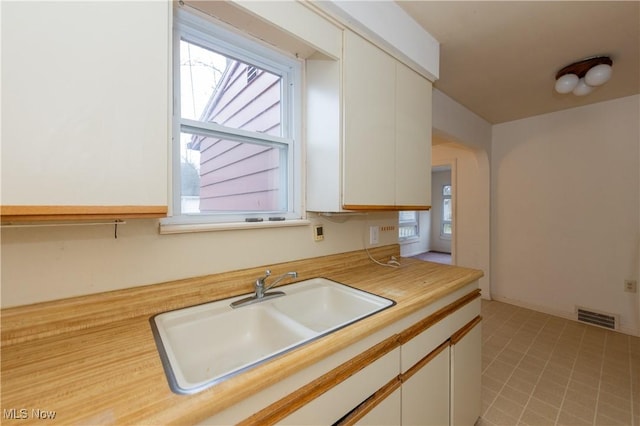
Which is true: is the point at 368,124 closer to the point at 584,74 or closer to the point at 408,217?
the point at 584,74

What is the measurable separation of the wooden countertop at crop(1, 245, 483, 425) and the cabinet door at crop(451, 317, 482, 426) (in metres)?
0.36

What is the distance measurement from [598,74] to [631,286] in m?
2.14

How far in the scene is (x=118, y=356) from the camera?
2.31ft

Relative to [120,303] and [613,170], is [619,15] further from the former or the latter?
[120,303]

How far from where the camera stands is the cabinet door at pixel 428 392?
104 centimetres

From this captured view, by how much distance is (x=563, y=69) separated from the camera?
2076 mm

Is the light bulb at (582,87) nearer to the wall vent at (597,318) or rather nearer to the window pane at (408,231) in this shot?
the wall vent at (597,318)

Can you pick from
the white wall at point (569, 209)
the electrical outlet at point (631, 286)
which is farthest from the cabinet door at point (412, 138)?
the electrical outlet at point (631, 286)

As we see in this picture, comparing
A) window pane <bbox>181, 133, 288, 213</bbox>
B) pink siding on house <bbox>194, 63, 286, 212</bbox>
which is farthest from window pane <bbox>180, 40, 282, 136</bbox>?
window pane <bbox>181, 133, 288, 213</bbox>

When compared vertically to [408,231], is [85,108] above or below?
above

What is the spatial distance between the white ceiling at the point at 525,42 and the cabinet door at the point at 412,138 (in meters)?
0.33

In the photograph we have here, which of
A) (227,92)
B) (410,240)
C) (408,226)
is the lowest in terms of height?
(410,240)

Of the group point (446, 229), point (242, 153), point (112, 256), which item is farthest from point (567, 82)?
point (446, 229)

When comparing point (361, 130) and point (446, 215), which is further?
point (446, 215)
